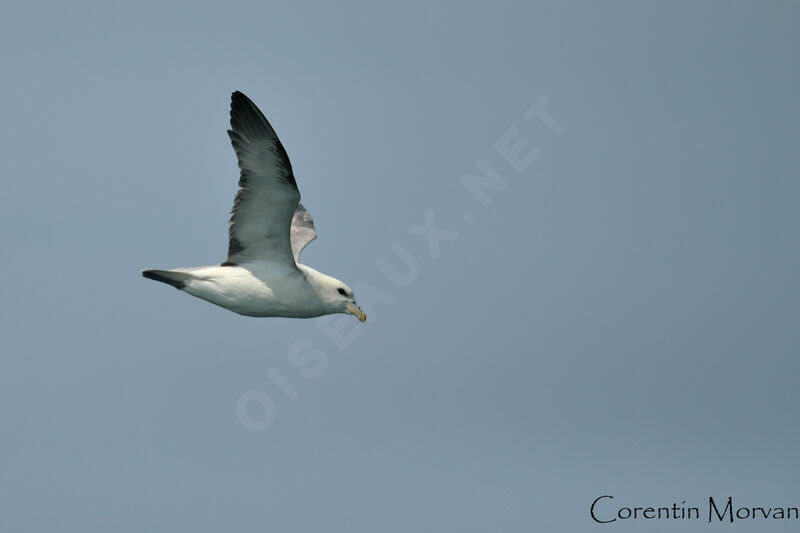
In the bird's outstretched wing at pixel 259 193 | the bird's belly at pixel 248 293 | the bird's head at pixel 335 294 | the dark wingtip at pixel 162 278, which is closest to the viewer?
the bird's outstretched wing at pixel 259 193

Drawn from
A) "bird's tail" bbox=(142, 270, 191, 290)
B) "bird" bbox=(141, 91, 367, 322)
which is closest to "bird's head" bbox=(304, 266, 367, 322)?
"bird" bbox=(141, 91, 367, 322)

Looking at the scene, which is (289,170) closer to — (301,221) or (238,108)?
(238,108)

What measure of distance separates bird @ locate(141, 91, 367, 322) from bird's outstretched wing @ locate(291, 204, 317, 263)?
158cm

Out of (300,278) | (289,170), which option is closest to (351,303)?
(300,278)

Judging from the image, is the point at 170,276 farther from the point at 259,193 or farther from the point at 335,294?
the point at 335,294

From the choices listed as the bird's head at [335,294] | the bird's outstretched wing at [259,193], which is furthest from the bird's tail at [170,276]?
the bird's head at [335,294]

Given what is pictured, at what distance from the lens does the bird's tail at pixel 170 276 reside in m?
19.2

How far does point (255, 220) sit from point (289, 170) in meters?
1.01

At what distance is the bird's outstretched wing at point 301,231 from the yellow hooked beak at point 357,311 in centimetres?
168

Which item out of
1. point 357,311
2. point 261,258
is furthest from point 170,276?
point 357,311

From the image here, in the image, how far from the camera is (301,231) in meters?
22.0

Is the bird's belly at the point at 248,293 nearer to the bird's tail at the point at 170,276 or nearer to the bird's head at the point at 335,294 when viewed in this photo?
the bird's tail at the point at 170,276

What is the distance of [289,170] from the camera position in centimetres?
1873

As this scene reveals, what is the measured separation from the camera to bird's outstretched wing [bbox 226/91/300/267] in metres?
18.5
